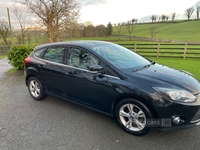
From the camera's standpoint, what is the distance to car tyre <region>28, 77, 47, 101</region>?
160 inches

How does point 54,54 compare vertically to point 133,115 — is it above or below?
above

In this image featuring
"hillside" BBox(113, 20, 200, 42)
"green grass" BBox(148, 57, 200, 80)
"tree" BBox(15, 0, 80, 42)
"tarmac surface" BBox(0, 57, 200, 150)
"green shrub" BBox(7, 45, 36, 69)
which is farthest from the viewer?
"hillside" BBox(113, 20, 200, 42)

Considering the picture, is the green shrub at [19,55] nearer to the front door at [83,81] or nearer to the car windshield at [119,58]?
the front door at [83,81]

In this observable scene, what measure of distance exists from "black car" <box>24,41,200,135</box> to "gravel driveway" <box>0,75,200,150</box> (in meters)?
0.29

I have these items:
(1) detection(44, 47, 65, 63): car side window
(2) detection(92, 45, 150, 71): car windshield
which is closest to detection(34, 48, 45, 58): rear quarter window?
(1) detection(44, 47, 65, 63): car side window

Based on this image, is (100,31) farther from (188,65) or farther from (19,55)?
(19,55)

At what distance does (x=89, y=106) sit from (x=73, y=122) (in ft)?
1.65

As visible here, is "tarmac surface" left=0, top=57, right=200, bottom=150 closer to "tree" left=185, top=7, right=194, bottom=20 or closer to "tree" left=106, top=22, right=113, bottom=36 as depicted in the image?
"tree" left=106, top=22, right=113, bottom=36

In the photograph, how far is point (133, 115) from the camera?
101 inches

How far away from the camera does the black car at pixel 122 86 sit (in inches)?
89.8

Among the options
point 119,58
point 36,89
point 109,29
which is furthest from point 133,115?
point 109,29

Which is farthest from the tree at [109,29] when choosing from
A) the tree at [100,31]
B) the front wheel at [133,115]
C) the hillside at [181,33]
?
the front wheel at [133,115]

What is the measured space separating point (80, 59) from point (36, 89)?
1964 mm

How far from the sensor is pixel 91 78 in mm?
2883
